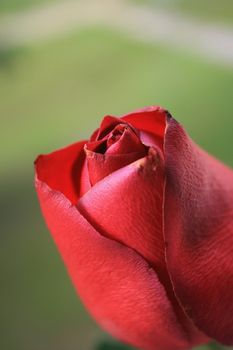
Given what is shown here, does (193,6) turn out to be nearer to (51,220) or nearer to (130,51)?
(130,51)

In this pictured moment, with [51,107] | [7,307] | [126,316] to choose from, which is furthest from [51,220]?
[51,107]

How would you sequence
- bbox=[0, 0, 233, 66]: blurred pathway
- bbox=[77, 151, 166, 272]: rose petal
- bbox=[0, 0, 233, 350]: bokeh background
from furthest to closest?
bbox=[0, 0, 233, 66]: blurred pathway → bbox=[0, 0, 233, 350]: bokeh background → bbox=[77, 151, 166, 272]: rose petal

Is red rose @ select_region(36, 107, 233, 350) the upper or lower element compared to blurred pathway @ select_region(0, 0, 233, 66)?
lower

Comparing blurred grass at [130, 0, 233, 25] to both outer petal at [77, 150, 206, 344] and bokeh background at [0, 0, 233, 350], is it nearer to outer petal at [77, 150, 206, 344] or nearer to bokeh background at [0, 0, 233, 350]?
bokeh background at [0, 0, 233, 350]

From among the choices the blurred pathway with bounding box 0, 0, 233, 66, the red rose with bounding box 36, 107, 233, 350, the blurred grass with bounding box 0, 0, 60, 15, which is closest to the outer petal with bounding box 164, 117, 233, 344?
the red rose with bounding box 36, 107, 233, 350

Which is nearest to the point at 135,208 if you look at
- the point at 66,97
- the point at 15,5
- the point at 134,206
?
the point at 134,206

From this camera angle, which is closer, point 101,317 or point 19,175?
point 101,317
